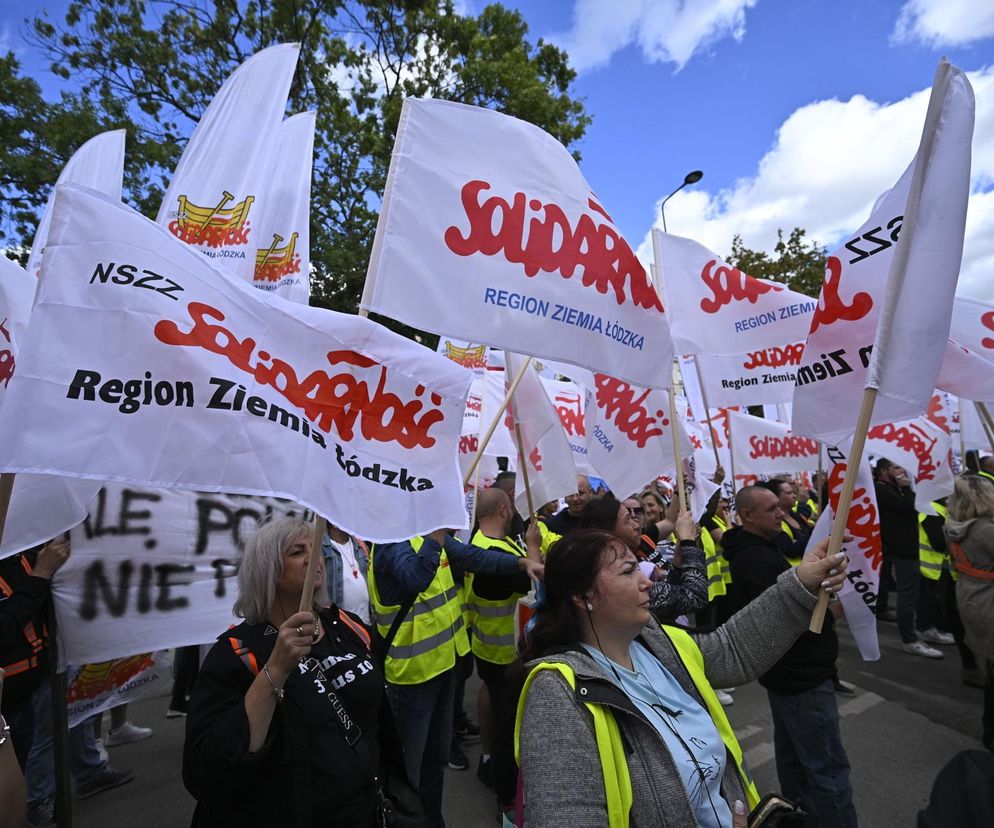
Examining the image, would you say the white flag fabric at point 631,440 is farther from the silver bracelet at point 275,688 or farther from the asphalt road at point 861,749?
the silver bracelet at point 275,688

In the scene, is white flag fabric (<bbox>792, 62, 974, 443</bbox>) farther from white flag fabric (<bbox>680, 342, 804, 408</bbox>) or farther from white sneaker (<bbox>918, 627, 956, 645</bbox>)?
white sneaker (<bbox>918, 627, 956, 645</bbox>)

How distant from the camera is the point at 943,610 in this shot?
617 centimetres

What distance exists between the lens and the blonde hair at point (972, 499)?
435 centimetres

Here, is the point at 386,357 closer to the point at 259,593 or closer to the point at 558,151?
the point at 259,593

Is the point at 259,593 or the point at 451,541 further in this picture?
the point at 451,541

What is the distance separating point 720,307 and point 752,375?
0.61 meters

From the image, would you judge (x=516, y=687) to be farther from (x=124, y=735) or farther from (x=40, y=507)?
(x=124, y=735)

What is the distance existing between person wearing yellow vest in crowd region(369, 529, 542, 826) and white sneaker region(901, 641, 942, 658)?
5.42 m

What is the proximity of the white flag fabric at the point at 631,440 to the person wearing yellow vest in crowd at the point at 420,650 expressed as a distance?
3.39 ft

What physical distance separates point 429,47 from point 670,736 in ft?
53.5

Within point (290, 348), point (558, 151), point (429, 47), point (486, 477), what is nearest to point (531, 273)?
point (558, 151)

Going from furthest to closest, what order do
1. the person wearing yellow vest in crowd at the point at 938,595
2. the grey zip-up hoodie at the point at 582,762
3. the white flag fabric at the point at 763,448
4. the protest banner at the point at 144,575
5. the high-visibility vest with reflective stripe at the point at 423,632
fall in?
the white flag fabric at the point at 763,448 < the person wearing yellow vest in crowd at the point at 938,595 < the high-visibility vest with reflective stripe at the point at 423,632 < the protest banner at the point at 144,575 < the grey zip-up hoodie at the point at 582,762

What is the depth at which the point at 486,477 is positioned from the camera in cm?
748

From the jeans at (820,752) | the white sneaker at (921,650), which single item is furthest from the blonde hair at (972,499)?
the white sneaker at (921,650)
